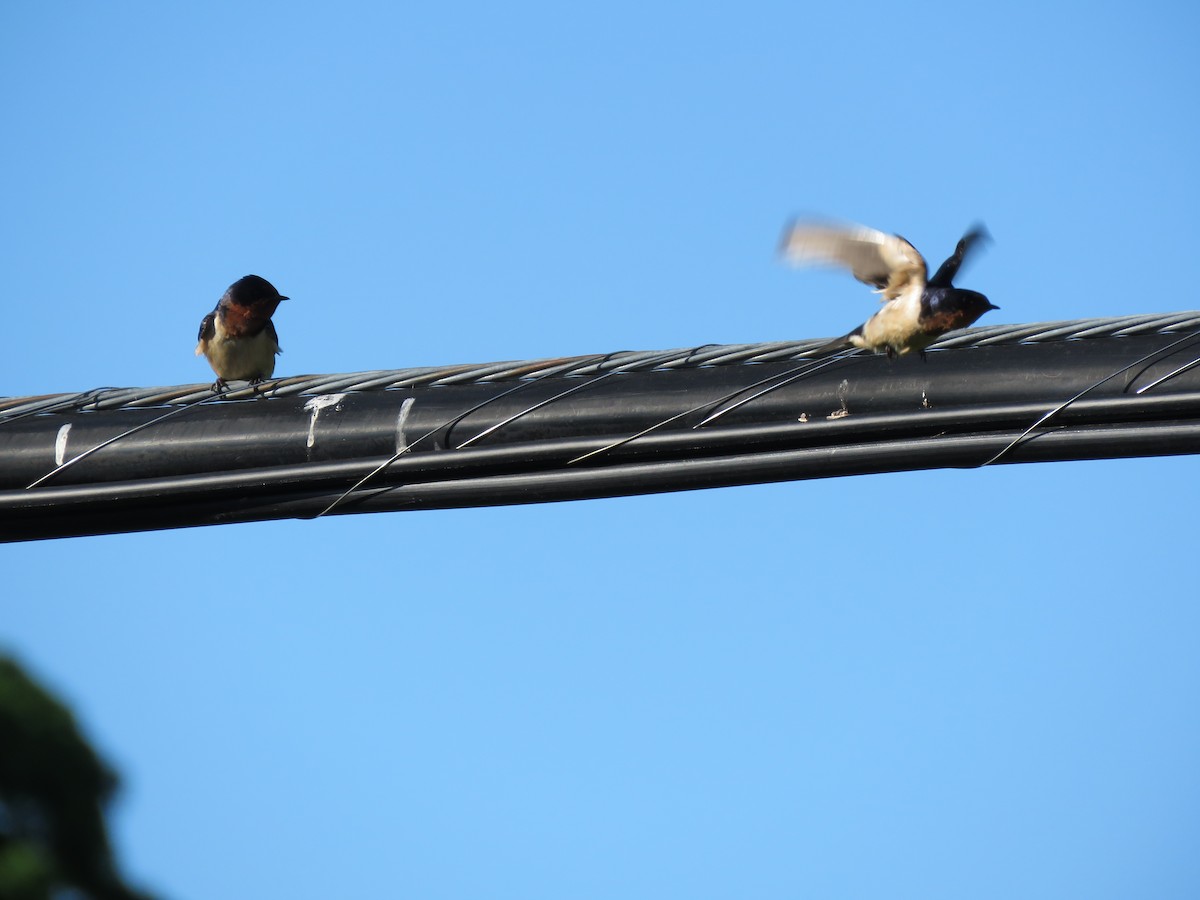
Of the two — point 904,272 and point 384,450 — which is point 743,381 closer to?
point 384,450

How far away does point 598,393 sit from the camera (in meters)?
3.78

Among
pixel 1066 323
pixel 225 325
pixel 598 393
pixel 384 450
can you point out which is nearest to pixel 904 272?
pixel 1066 323

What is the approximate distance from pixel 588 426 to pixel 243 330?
4.39m

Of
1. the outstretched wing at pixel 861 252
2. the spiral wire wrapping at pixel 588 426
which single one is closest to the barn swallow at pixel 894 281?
the outstretched wing at pixel 861 252

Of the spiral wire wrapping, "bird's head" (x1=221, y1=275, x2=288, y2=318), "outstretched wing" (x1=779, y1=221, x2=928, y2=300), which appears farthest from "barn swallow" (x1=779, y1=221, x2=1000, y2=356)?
"bird's head" (x1=221, y1=275, x2=288, y2=318)

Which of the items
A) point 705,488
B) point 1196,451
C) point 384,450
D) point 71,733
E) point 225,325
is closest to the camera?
point 1196,451

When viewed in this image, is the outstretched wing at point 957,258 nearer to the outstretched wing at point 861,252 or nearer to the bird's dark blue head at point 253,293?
the outstretched wing at point 861,252

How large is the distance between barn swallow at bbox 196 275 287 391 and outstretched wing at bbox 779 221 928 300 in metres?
3.74

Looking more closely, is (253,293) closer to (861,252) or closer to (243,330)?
(243,330)

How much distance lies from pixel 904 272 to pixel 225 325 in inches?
169

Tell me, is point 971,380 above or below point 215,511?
above

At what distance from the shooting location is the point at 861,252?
543cm

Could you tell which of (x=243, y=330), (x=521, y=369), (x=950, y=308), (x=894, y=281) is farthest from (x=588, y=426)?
(x=243, y=330)

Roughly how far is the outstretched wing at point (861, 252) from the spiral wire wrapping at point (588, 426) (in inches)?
57.5
